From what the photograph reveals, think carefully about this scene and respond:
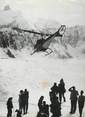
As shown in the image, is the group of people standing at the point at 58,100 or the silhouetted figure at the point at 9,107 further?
the silhouetted figure at the point at 9,107

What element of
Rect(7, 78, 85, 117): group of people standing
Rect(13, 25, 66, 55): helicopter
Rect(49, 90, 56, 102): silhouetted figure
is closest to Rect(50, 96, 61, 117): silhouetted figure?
Rect(7, 78, 85, 117): group of people standing

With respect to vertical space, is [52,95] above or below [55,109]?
above

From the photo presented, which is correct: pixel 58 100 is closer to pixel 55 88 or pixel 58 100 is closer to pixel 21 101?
pixel 55 88

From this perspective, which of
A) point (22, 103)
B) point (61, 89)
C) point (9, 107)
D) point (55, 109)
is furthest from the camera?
point (61, 89)

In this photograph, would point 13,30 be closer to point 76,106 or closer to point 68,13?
point 68,13

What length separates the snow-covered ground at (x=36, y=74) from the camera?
5.04m

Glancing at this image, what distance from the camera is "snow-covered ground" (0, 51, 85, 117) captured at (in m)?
5.04

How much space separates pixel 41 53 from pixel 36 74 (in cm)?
29

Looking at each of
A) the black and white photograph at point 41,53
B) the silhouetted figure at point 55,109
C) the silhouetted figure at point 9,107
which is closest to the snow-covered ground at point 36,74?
the black and white photograph at point 41,53

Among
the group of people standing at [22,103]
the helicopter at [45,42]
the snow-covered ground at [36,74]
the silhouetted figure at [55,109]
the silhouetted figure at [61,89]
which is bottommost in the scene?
the silhouetted figure at [55,109]

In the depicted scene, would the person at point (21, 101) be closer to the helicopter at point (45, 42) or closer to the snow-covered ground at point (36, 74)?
the snow-covered ground at point (36, 74)

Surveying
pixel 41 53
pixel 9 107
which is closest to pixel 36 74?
pixel 41 53

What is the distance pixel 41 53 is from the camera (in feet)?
16.9

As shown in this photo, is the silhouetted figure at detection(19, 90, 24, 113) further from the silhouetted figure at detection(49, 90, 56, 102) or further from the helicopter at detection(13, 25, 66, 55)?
the helicopter at detection(13, 25, 66, 55)
